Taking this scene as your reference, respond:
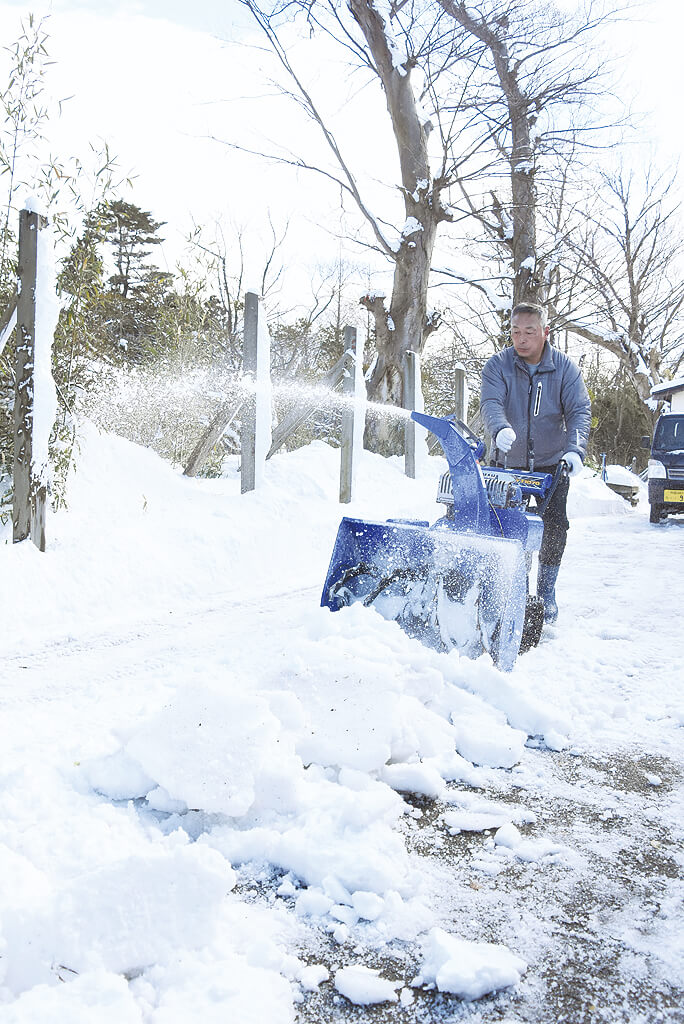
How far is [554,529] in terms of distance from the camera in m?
4.86

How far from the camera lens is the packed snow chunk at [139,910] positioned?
5.17ft

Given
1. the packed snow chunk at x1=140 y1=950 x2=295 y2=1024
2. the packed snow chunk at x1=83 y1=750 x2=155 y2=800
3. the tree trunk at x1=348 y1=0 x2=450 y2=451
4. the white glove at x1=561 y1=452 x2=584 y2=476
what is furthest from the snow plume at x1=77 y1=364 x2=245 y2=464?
the packed snow chunk at x1=140 y1=950 x2=295 y2=1024

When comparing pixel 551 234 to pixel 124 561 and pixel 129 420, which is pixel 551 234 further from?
pixel 124 561

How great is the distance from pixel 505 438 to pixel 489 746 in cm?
218

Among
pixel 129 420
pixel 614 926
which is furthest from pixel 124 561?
pixel 614 926

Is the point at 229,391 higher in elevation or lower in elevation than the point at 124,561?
higher

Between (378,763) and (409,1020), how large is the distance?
3.20 feet

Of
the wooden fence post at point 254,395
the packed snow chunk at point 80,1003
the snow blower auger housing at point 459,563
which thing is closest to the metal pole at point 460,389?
the wooden fence post at point 254,395

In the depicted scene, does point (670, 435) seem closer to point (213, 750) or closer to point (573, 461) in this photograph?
point (573, 461)

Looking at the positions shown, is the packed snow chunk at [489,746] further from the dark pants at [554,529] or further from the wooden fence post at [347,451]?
the wooden fence post at [347,451]

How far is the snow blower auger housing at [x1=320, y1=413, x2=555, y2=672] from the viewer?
3672mm

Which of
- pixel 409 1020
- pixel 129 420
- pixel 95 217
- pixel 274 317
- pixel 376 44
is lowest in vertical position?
pixel 409 1020

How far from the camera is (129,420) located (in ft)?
23.5

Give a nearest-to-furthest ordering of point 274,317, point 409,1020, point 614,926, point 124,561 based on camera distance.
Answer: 1. point 409,1020
2. point 614,926
3. point 124,561
4. point 274,317
